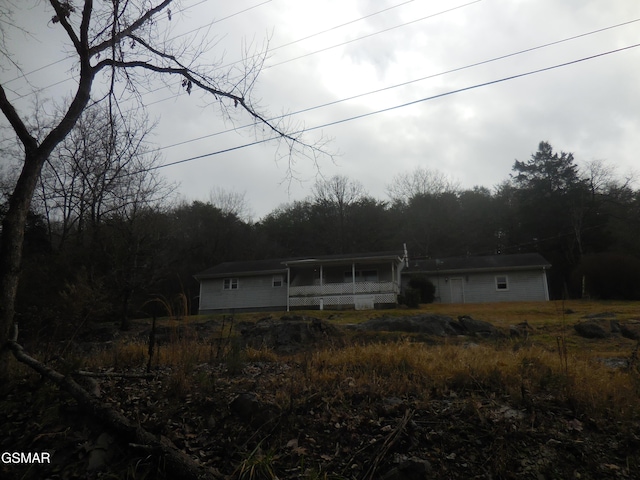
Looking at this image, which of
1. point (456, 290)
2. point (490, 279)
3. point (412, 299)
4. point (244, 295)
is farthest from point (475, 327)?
point (244, 295)

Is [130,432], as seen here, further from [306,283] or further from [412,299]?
[306,283]

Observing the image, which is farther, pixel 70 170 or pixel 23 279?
pixel 70 170

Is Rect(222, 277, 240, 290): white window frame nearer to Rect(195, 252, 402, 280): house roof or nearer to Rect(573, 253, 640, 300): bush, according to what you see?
Rect(195, 252, 402, 280): house roof

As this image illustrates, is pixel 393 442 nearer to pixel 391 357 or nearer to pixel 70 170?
pixel 391 357

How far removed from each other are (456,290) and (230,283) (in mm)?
15023

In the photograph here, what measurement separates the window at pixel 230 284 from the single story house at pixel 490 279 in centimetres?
1165

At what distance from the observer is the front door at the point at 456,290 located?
96.1ft

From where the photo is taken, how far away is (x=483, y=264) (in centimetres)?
2956

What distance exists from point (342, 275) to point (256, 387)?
2491 centimetres

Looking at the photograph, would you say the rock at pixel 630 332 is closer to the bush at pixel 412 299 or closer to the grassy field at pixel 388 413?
the grassy field at pixel 388 413

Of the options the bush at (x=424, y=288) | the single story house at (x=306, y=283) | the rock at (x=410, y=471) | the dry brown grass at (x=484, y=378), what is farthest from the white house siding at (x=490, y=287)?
the rock at (x=410, y=471)

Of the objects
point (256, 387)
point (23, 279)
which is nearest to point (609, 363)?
point (256, 387)

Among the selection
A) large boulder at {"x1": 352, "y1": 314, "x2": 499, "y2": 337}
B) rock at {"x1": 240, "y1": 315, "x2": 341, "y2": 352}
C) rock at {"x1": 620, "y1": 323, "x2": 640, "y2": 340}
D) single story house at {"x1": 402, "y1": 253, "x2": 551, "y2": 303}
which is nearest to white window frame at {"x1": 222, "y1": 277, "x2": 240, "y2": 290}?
single story house at {"x1": 402, "y1": 253, "x2": 551, "y2": 303}

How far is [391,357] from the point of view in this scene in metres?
5.85
